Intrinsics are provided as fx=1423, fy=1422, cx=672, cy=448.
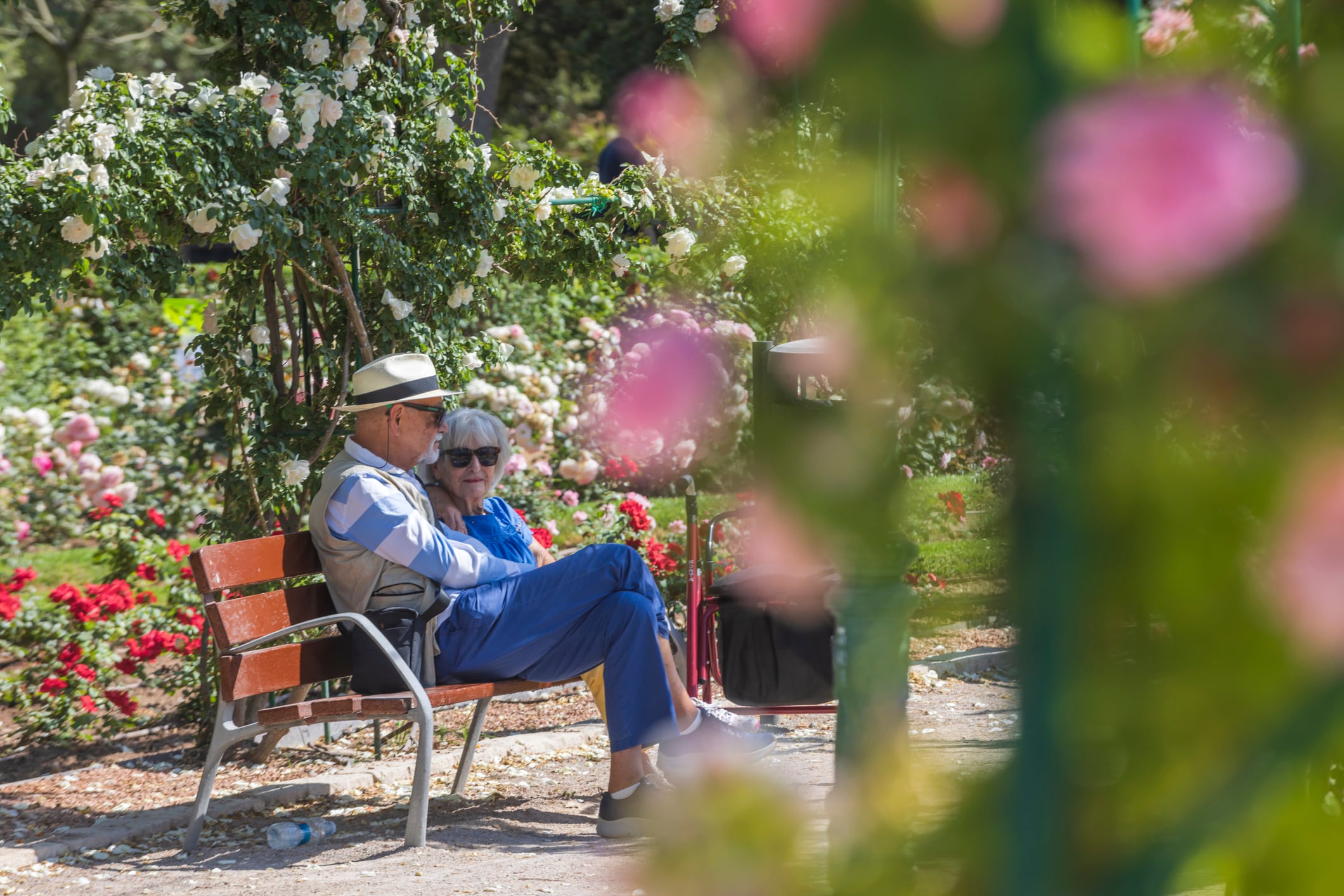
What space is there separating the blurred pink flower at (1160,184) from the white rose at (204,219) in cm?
365

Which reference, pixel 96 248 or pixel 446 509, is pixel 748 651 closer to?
pixel 446 509

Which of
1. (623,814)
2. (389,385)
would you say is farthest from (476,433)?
(623,814)

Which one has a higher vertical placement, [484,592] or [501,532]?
[501,532]

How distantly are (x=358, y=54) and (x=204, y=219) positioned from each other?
83cm

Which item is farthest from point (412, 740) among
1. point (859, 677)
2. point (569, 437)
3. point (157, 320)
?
point (157, 320)

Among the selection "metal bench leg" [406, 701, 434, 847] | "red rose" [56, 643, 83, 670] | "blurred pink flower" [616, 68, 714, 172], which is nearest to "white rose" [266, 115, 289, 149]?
"metal bench leg" [406, 701, 434, 847]

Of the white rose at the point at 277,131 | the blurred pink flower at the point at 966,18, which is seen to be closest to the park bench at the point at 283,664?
the white rose at the point at 277,131

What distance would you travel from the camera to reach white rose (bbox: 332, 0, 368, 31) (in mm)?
4441

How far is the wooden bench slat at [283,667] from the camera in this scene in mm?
3646

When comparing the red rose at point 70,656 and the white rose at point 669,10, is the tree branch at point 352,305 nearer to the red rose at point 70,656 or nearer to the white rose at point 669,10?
the red rose at point 70,656

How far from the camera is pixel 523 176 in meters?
4.93

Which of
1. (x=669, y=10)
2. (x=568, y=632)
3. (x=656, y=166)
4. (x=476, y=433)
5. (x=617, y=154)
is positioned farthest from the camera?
(x=617, y=154)

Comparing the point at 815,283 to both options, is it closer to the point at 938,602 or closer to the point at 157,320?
the point at 938,602

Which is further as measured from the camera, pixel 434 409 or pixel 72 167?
pixel 434 409
